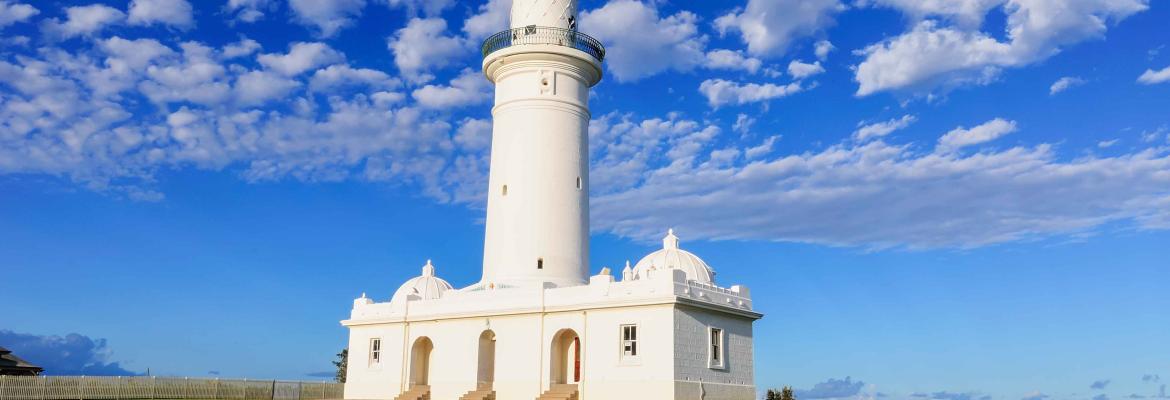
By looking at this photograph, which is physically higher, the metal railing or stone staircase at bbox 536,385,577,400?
the metal railing

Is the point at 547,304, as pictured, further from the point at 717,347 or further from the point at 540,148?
the point at 540,148

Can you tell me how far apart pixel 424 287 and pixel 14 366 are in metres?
15.7

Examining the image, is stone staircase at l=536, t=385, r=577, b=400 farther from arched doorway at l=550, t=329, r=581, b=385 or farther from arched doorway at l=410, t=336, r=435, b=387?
arched doorway at l=410, t=336, r=435, b=387

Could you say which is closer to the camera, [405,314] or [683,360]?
[683,360]

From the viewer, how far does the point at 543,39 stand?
3203cm

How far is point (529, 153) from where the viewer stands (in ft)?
102

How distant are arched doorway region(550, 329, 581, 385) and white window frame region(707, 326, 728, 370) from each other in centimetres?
391

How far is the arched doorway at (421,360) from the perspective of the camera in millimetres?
30391

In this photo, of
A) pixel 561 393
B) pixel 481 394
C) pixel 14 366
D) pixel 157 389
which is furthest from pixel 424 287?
pixel 14 366

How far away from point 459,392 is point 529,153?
7.89 meters

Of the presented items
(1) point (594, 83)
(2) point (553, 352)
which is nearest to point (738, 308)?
(2) point (553, 352)

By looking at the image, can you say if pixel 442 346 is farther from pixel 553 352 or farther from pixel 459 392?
pixel 553 352

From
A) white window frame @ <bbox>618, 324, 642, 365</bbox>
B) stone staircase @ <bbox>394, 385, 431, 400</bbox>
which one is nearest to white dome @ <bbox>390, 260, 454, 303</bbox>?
stone staircase @ <bbox>394, 385, 431, 400</bbox>

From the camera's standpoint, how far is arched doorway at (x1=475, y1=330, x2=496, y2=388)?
93.5 ft
